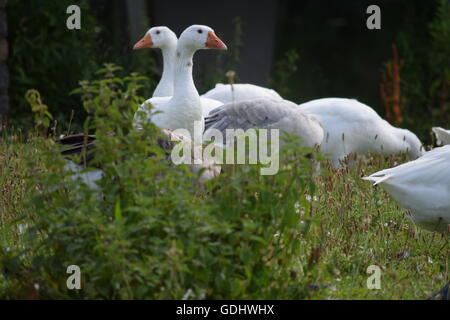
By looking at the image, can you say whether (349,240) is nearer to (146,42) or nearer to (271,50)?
(146,42)

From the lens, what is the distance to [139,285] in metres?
3.36

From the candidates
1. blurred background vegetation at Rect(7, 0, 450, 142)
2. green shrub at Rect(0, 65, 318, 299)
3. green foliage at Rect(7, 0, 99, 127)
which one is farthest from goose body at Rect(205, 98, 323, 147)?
green shrub at Rect(0, 65, 318, 299)

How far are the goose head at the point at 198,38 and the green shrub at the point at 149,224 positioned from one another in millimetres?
2892

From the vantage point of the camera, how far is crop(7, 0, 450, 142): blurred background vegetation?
28.1ft

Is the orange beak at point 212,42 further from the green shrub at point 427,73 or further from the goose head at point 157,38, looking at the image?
the green shrub at point 427,73

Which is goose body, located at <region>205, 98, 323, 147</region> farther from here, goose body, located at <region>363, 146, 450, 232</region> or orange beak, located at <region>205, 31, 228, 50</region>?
goose body, located at <region>363, 146, 450, 232</region>

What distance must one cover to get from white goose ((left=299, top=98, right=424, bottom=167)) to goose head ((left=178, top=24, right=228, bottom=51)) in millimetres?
1418

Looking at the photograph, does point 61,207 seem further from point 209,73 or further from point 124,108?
point 209,73

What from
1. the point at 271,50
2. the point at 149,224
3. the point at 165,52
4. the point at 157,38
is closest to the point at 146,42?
the point at 157,38

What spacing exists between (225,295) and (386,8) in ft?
27.9

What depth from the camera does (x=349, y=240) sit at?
4.71 metres
